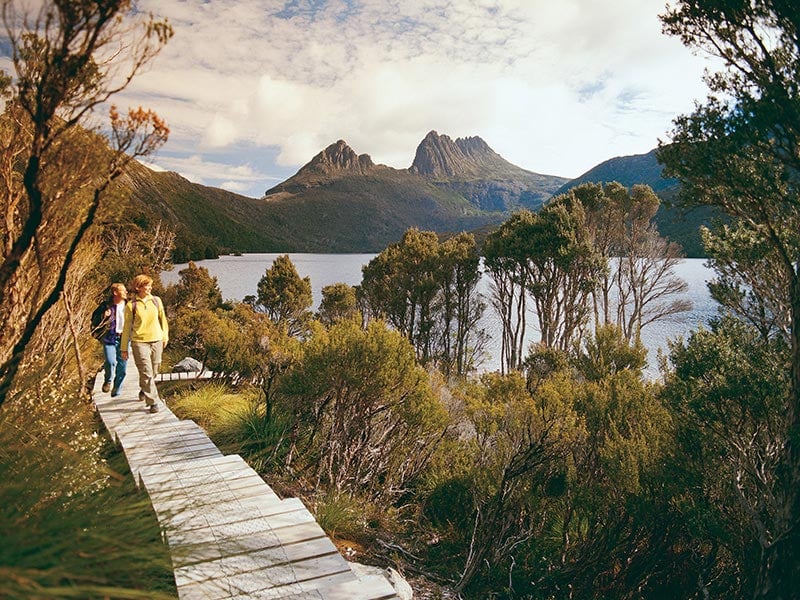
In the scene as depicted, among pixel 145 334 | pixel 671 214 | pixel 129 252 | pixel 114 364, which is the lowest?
pixel 114 364

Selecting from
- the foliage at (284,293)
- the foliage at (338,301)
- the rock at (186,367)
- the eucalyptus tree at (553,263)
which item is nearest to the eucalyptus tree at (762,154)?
the rock at (186,367)

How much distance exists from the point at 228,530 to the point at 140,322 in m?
3.74

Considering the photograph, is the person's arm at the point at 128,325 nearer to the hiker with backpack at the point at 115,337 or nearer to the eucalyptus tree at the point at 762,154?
the hiker with backpack at the point at 115,337

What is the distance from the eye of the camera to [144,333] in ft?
19.4

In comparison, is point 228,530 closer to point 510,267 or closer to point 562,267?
point 562,267

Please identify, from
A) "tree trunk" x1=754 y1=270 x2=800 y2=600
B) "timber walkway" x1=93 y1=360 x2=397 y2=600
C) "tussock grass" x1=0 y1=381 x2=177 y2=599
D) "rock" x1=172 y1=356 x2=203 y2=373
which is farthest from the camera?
"rock" x1=172 y1=356 x2=203 y2=373

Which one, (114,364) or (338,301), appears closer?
(114,364)

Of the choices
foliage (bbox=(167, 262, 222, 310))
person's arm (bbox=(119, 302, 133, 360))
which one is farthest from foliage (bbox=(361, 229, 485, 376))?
person's arm (bbox=(119, 302, 133, 360))

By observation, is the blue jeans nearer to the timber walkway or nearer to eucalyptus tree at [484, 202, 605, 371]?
the timber walkway

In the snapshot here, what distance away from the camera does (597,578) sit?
17.8 feet

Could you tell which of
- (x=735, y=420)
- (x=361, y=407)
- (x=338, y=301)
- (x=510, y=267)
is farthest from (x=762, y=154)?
(x=338, y=301)

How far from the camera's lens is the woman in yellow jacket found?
19.1ft

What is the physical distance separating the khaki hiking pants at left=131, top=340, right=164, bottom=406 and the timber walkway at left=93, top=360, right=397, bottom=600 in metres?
0.81

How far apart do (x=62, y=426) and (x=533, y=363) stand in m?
15.4
